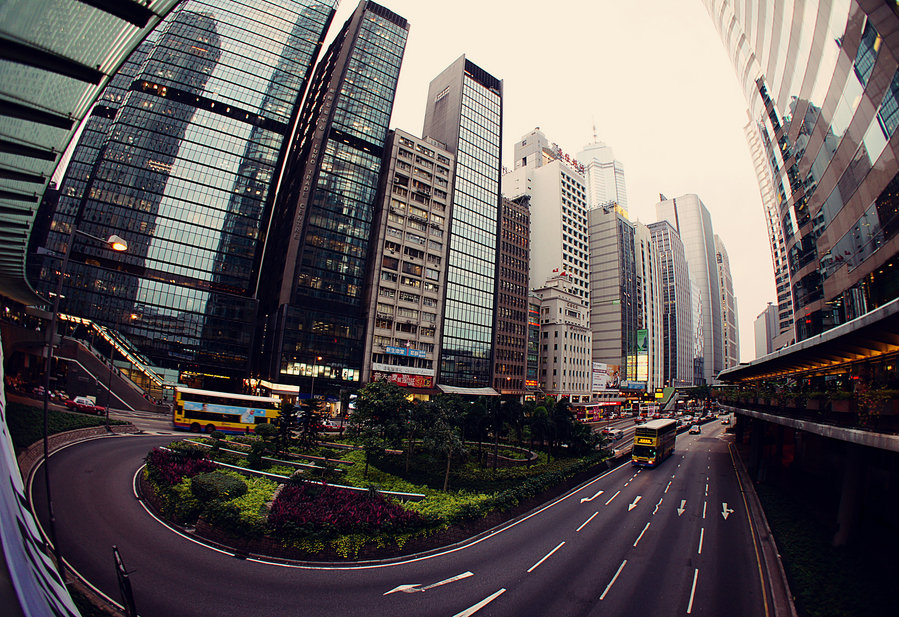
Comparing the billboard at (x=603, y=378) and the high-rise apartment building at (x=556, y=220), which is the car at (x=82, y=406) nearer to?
the high-rise apartment building at (x=556, y=220)

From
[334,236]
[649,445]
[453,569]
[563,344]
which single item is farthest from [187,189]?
[563,344]

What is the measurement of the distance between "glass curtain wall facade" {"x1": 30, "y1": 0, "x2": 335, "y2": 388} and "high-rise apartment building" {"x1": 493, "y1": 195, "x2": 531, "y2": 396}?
60.1m

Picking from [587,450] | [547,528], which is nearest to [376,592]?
[547,528]

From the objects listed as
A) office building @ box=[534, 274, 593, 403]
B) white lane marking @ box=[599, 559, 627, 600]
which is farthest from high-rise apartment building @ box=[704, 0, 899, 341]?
office building @ box=[534, 274, 593, 403]

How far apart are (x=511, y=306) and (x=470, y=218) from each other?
2714 centimetres

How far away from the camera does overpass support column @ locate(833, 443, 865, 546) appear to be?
56.3ft

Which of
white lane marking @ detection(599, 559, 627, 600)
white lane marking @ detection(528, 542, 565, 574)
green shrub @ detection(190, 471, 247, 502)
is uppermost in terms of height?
green shrub @ detection(190, 471, 247, 502)

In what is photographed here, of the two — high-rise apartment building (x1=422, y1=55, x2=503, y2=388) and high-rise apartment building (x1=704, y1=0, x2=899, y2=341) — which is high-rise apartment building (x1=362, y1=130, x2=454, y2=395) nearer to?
high-rise apartment building (x1=422, y1=55, x2=503, y2=388)

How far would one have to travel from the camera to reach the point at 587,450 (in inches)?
1544

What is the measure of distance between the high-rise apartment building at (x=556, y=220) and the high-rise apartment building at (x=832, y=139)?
90.0 meters

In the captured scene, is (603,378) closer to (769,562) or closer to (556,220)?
(556,220)

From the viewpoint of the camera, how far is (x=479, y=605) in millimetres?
13484

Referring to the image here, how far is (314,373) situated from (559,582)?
62.0m

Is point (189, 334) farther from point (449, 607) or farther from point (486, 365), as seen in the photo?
point (449, 607)
